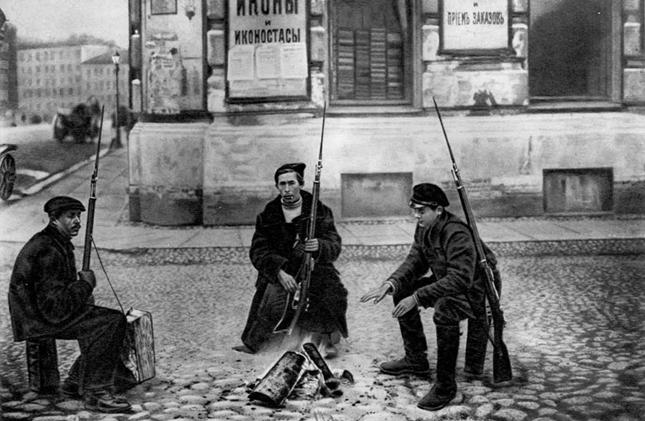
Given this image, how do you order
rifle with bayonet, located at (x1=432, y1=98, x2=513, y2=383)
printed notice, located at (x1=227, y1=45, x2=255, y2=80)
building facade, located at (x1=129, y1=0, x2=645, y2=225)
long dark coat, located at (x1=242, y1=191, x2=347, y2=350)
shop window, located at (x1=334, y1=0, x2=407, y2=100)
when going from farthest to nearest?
shop window, located at (x1=334, y1=0, x2=407, y2=100) → printed notice, located at (x1=227, y1=45, x2=255, y2=80) → building facade, located at (x1=129, y1=0, x2=645, y2=225) → long dark coat, located at (x1=242, y1=191, x2=347, y2=350) → rifle with bayonet, located at (x1=432, y1=98, x2=513, y2=383)

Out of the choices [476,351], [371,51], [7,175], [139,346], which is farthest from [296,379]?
[371,51]

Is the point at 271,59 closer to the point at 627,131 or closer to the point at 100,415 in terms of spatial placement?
the point at 627,131

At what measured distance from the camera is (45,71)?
5.74m

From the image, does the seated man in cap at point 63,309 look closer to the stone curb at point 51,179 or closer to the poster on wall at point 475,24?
the stone curb at point 51,179

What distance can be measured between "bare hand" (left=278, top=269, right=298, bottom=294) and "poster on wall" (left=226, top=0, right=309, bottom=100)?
2276 mm

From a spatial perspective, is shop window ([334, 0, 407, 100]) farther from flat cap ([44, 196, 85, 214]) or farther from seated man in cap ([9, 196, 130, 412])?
seated man in cap ([9, 196, 130, 412])

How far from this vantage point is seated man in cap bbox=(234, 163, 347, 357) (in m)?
5.43

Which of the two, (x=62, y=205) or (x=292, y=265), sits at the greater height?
(x=62, y=205)

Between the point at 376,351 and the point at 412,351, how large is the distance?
0.38 m

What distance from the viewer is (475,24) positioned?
7.22 metres

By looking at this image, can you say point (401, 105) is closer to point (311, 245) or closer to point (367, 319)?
point (367, 319)

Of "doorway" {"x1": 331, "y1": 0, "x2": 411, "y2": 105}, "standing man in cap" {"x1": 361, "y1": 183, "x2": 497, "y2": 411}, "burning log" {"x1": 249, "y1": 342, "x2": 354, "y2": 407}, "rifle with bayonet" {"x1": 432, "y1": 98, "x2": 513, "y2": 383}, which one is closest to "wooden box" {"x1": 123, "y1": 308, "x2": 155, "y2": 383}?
"burning log" {"x1": 249, "y1": 342, "x2": 354, "y2": 407}

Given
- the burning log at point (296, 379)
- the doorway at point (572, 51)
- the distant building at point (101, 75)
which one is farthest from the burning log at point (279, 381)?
the doorway at point (572, 51)

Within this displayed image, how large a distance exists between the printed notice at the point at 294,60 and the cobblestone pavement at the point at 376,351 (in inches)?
70.2
